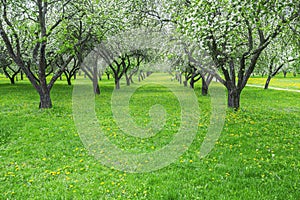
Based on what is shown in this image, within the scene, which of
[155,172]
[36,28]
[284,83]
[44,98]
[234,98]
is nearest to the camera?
[155,172]

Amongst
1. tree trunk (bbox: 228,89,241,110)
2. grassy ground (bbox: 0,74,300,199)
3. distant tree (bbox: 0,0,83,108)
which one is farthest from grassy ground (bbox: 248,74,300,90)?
grassy ground (bbox: 0,74,300,199)

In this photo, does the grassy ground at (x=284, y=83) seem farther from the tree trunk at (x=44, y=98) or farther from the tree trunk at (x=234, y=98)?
the tree trunk at (x=44, y=98)

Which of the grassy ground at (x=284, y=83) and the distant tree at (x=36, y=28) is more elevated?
the distant tree at (x=36, y=28)

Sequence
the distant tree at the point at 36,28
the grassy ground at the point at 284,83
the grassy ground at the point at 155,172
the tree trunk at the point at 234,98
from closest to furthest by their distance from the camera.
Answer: the grassy ground at the point at 155,172
the distant tree at the point at 36,28
the tree trunk at the point at 234,98
the grassy ground at the point at 284,83

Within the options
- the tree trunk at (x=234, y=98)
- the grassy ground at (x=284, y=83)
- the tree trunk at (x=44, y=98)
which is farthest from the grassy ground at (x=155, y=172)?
the grassy ground at (x=284, y=83)

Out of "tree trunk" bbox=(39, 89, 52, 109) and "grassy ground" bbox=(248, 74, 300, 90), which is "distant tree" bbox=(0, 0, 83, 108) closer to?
"tree trunk" bbox=(39, 89, 52, 109)

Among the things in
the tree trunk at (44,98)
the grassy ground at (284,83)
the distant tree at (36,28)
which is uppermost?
the distant tree at (36,28)

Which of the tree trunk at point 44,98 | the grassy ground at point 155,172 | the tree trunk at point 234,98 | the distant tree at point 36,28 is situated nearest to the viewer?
the grassy ground at point 155,172

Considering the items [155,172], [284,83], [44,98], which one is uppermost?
[44,98]

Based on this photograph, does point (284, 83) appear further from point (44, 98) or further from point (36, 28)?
point (36, 28)

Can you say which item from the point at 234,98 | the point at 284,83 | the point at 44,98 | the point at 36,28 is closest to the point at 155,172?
the point at 234,98

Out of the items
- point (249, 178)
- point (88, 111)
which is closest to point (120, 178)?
point (249, 178)

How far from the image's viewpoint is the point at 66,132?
37.1 ft

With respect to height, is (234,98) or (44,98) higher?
(44,98)
